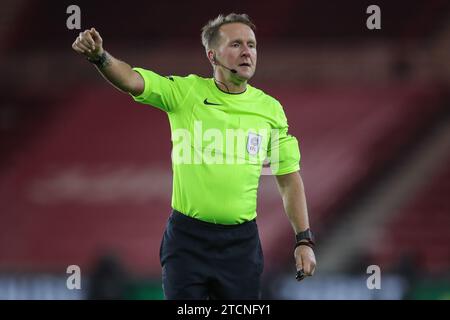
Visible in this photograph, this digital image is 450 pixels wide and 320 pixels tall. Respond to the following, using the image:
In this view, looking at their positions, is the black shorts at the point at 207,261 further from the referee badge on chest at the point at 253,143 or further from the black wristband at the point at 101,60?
the black wristband at the point at 101,60

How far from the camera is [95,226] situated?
11.1 meters

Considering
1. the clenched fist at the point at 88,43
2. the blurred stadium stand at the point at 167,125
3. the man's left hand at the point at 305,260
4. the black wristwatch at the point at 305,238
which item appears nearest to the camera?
the clenched fist at the point at 88,43

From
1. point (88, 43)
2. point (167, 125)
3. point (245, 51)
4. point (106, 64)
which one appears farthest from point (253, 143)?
point (167, 125)

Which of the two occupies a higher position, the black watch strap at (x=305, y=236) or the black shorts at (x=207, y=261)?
the black watch strap at (x=305, y=236)

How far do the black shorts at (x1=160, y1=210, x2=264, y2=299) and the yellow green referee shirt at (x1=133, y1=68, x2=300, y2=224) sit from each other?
6 centimetres

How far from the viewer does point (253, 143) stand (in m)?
4.17

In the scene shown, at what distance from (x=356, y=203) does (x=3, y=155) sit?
451 cm

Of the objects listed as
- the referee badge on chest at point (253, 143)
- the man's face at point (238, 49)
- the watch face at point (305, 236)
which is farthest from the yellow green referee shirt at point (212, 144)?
the watch face at point (305, 236)

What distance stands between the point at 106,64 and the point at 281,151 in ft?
3.21

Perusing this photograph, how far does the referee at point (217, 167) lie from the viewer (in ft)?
13.1

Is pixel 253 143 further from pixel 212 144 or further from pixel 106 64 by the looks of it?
pixel 106 64

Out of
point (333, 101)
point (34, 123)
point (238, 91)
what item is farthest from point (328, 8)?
point (238, 91)

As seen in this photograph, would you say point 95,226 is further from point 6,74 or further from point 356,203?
point 356,203

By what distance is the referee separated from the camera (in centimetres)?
400
